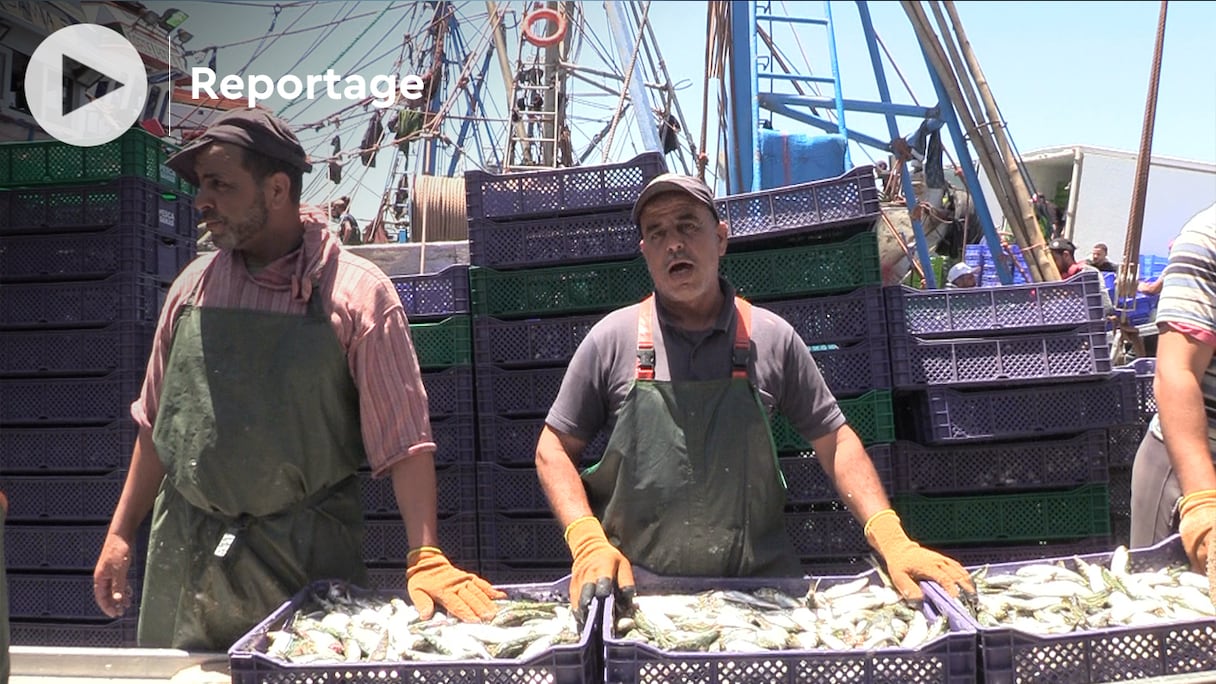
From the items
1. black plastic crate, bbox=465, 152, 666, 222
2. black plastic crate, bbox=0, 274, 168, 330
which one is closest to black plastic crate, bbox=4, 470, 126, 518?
black plastic crate, bbox=0, 274, 168, 330

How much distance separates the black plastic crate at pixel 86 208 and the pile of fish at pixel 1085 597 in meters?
3.72

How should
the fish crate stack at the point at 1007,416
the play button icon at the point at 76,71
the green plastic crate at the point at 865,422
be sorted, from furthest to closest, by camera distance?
the play button icon at the point at 76,71, the fish crate stack at the point at 1007,416, the green plastic crate at the point at 865,422

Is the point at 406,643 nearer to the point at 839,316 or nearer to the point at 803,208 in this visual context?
the point at 839,316

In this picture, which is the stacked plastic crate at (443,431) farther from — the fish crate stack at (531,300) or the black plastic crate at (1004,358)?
the black plastic crate at (1004,358)

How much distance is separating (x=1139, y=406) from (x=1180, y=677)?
2.59 metres

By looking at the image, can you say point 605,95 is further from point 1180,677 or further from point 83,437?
point 1180,677

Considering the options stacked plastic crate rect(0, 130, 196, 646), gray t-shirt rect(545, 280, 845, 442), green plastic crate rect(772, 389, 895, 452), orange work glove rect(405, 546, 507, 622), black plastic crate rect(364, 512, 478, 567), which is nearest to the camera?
orange work glove rect(405, 546, 507, 622)

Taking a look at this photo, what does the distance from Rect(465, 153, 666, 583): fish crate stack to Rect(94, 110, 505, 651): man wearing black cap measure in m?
1.31

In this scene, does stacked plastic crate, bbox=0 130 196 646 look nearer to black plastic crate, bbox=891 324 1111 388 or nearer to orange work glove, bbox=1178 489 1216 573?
black plastic crate, bbox=891 324 1111 388

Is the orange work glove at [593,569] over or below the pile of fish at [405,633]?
over

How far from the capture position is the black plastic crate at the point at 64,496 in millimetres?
4449

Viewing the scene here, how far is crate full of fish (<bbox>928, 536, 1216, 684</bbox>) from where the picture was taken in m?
2.13

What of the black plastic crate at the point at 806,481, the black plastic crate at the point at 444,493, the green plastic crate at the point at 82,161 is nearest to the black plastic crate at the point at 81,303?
the green plastic crate at the point at 82,161

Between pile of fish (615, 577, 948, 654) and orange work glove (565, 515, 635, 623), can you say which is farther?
orange work glove (565, 515, 635, 623)
